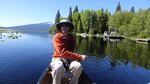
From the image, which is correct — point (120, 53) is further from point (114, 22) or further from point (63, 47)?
point (114, 22)

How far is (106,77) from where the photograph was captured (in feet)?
71.2

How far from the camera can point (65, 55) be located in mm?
11125

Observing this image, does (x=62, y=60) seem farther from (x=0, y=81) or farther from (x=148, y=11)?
(x=148, y=11)

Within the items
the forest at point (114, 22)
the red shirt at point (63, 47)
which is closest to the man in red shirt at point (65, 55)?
the red shirt at point (63, 47)

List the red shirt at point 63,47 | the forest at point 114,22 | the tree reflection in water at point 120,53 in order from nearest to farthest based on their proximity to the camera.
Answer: the red shirt at point 63,47
the tree reflection in water at point 120,53
the forest at point 114,22

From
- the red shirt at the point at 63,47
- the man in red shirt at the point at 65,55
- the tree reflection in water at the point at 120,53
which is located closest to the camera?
the man in red shirt at the point at 65,55

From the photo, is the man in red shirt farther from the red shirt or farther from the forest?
the forest

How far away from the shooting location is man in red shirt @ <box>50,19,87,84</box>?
428 inches

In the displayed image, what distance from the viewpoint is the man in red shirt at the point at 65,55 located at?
35.6 ft

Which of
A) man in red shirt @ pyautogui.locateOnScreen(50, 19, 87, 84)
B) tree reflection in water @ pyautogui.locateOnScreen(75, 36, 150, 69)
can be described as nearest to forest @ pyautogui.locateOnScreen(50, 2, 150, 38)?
tree reflection in water @ pyautogui.locateOnScreen(75, 36, 150, 69)

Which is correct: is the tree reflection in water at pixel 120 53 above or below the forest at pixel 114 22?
below

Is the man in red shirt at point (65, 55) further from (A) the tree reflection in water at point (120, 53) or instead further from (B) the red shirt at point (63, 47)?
(A) the tree reflection in water at point (120, 53)

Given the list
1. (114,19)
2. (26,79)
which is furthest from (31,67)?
(114,19)

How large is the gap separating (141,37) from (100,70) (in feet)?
227
